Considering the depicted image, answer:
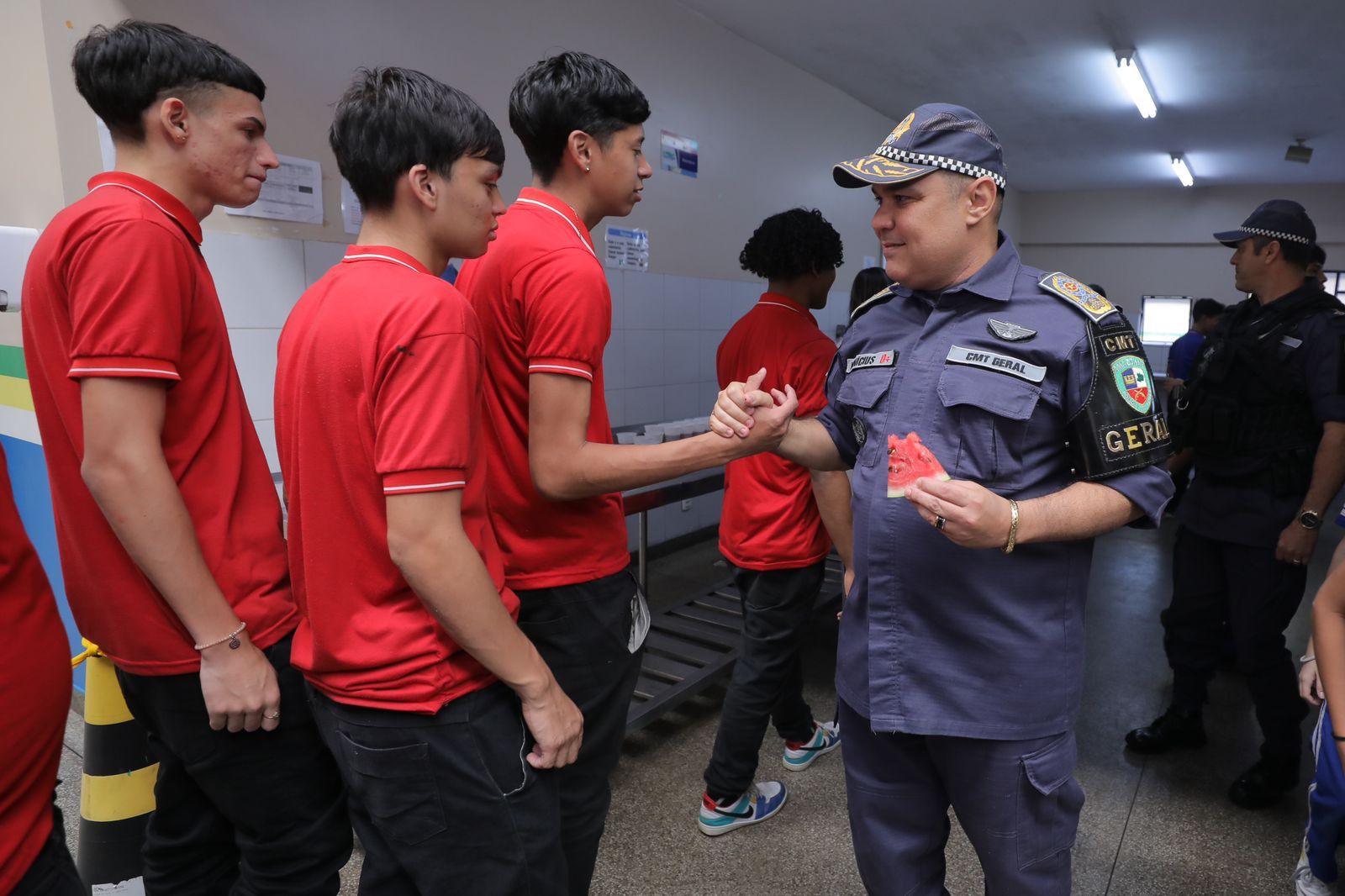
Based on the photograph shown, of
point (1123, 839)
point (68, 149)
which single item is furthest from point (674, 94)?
point (1123, 839)

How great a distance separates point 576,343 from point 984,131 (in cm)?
79

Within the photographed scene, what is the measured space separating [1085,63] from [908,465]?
18.5 feet

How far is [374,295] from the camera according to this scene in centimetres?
102

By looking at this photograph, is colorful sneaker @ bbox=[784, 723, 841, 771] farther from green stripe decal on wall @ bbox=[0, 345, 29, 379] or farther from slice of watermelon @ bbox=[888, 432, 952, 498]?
green stripe decal on wall @ bbox=[0, 345, 29, 379]

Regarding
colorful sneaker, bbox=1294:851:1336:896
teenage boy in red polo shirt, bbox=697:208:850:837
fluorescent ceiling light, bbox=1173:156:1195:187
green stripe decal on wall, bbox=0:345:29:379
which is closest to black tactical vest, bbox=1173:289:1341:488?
colorful sneaker, bbox=1294:851:1336:896

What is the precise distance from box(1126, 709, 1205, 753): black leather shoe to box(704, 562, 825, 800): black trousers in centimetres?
137

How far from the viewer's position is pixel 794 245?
7.69ft

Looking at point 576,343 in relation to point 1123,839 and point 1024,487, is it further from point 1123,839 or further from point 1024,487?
point 1123,839

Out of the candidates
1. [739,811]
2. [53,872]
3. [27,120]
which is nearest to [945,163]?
[53,872]

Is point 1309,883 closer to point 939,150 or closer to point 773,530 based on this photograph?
point 773,530

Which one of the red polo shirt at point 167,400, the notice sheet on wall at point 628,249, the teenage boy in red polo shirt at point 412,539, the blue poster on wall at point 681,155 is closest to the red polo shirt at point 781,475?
the teenage boy in red polo shirt at point 412,539

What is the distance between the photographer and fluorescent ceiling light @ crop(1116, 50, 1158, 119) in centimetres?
525

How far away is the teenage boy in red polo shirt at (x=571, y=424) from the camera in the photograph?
4.09ft

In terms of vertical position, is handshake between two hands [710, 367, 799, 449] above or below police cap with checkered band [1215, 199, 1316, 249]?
below
